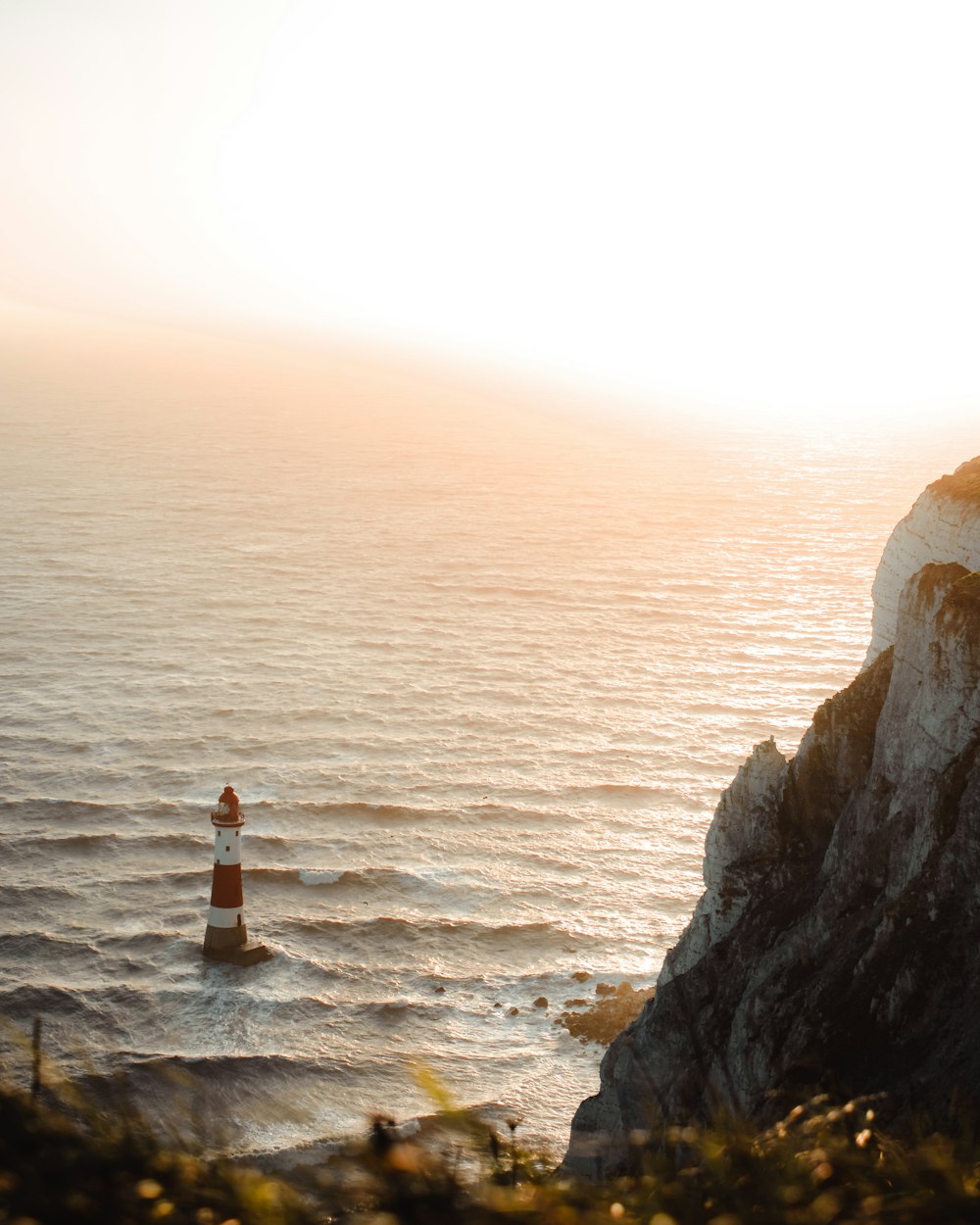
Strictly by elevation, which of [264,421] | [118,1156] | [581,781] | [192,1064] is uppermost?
[264,421]

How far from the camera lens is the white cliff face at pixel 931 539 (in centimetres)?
1312

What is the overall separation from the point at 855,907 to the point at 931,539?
4225mm

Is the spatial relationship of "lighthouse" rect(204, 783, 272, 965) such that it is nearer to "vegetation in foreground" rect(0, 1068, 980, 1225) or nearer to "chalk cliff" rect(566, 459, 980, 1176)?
"chalk cliff" rect(566, 459, 980, 1176)

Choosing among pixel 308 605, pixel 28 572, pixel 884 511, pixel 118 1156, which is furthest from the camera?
pixel 884 511

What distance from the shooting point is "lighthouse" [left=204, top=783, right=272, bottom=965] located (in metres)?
21.0

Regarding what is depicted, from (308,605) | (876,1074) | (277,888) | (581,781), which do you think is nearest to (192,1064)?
(277,888)

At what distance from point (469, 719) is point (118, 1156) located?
28.9 meters

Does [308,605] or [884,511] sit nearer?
[308,605]

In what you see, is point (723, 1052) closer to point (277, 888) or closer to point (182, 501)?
point (277, 888)

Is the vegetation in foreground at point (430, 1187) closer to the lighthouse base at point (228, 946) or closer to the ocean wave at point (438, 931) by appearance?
the lighthouse base at point (228, 946)

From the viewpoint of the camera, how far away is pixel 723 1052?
11984 mm

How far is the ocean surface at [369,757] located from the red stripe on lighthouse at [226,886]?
1.14m

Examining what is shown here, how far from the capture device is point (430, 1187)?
16.4 ft

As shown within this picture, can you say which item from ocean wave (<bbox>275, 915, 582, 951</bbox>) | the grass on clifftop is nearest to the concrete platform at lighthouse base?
ocean wave (<bbox>275, 915, 582, 951</bbox>)
